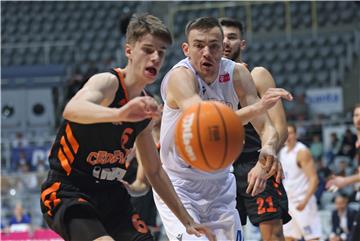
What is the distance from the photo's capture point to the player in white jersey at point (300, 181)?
438 inches

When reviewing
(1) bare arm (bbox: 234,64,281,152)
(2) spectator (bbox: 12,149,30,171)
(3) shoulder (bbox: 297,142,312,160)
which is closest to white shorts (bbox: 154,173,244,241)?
(1) bare arm (bbox: 234,64,281,152)

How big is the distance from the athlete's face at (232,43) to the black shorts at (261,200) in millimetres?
931

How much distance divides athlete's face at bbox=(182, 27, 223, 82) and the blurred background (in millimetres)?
11619

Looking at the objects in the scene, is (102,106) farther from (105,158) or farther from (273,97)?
(273,97)

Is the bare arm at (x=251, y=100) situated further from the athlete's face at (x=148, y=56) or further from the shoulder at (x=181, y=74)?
the athlete's face at (x=148, y=56)

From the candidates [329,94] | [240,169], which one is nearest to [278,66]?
[329,94]

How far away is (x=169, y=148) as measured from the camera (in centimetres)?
607

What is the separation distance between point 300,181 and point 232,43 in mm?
4762

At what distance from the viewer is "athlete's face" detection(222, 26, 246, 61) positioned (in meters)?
7.05

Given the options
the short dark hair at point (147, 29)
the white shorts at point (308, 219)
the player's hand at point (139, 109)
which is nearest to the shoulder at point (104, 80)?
the short dark hair at point (147, 29)

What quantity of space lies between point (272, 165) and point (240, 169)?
178 cm

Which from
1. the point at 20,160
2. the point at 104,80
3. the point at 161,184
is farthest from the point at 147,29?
the point at 20,160

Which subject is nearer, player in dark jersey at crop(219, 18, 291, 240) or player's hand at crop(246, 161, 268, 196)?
player's hand at crop(246, 161, 268, 196)

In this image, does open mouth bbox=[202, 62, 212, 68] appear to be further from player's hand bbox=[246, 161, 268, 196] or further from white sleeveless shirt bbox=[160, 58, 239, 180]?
player's hand bbox=[246, 161, 268, 196]
